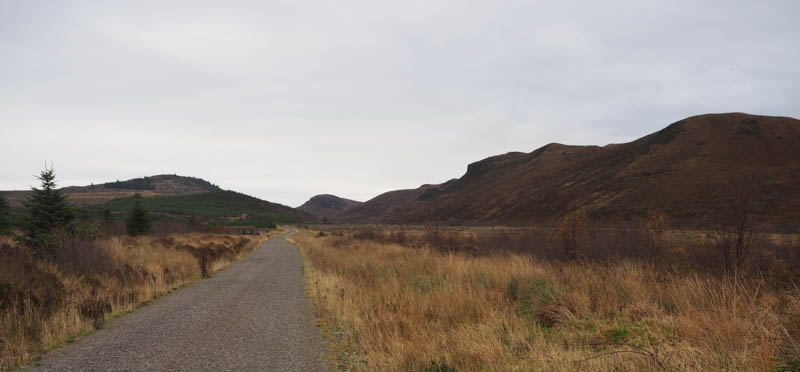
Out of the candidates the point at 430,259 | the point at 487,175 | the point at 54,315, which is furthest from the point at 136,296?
the point at 487,175

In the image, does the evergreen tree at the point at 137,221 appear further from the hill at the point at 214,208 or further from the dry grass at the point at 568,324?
the hill at the point at 214,208

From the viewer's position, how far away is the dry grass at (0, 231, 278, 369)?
6102 mm

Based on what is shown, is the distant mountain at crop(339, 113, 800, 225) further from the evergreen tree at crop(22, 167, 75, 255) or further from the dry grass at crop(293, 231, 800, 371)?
the dry grass at crop(293, 231, 800, 371)

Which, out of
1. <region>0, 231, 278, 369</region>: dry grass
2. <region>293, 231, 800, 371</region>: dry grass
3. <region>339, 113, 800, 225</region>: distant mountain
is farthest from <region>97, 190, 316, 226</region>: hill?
<region>293, 231, 800, 371</region>: dry grass

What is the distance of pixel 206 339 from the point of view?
6.54 metres

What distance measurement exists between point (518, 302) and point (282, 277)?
416 inches

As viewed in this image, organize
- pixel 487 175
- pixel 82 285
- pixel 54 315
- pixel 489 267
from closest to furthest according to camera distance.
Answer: pixel 54 315
pixel 82 285
pixel 489 267
pixel 487 175

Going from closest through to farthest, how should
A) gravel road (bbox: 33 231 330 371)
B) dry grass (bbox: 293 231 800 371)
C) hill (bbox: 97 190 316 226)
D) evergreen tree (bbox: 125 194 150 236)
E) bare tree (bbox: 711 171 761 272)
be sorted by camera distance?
1. dry grass (bbox: 293 231 800 371)
2. gravel road (bbox: 33 231 330 371)
3. bare tree (bbox: 711 171 761 272)
4. evergreen tree (bbox: 125 194 150 236)
5. hill (bbox: 97 190 316 226)

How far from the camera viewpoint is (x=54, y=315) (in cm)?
700

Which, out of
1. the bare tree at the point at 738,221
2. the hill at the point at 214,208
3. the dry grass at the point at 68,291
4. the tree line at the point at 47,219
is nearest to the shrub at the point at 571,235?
the bare tree at the point at 738,221

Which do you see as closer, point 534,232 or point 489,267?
point 489,267

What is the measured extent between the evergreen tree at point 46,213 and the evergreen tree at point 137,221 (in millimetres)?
23932

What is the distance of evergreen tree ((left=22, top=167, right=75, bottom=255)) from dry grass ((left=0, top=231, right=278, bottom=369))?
2010mm

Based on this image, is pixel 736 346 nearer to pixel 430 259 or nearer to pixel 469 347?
pixel 469 347
